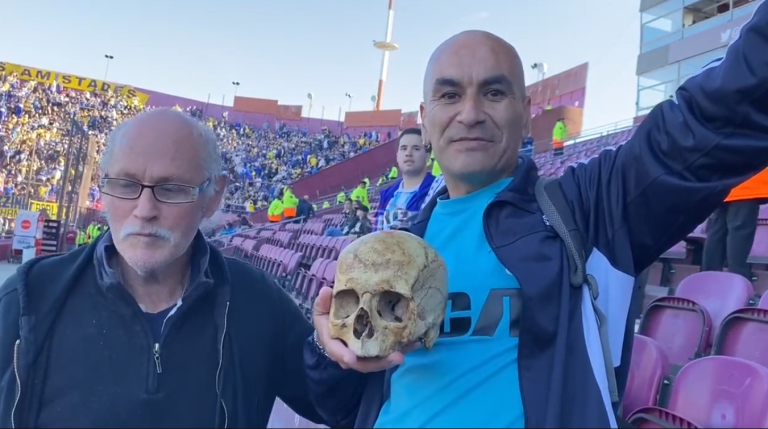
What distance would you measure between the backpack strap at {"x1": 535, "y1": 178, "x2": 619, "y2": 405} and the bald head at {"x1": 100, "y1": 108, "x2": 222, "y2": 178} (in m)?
1.02

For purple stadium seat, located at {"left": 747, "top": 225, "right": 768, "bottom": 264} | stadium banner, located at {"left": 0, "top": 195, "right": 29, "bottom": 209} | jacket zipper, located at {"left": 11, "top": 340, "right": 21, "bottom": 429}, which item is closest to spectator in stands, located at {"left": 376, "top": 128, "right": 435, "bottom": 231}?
jacket zipper, located at {"left": 11, "top": 340, "right": 21, "bottom": 429}

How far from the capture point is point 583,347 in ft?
3.80

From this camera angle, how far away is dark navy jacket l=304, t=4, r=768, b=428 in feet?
3.72

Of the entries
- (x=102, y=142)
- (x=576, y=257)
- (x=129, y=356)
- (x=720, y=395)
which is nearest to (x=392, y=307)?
(x=576, y=257)

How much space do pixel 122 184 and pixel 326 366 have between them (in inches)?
31.6

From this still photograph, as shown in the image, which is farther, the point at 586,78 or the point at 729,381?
the point at 586,78

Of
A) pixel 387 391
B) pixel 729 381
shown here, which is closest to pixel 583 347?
pixel 387 391

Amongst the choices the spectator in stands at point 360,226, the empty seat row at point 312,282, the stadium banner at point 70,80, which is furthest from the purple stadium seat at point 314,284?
the stadium banner at point 70,80

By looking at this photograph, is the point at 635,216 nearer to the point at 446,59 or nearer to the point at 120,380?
the point at 446,59

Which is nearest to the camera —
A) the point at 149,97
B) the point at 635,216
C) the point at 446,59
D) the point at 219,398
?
the point at 635,216

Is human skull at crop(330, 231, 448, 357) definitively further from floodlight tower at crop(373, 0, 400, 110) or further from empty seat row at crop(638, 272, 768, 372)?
floodlight tower at crop(373, 0, 400, 110)

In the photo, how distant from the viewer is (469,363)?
47.1 inches

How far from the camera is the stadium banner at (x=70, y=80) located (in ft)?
96.4

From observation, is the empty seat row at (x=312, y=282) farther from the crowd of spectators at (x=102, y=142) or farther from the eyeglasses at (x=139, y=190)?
the crowd of spectators at (x=102, y=142)
